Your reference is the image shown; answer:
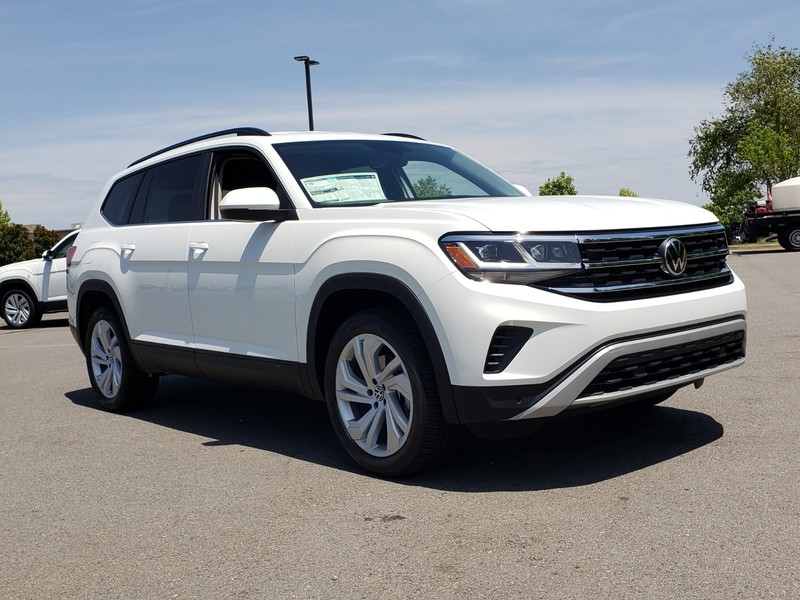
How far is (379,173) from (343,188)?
13.9 inches

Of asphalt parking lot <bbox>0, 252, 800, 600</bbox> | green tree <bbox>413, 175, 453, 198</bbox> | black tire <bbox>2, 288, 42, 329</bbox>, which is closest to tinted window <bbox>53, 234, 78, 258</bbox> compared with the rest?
black tire <bbox>2, 288, 42, 329</bbox>

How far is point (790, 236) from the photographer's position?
2770 centimetres

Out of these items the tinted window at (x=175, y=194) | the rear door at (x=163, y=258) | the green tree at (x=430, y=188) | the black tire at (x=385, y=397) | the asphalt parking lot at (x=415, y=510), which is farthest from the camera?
the tinted window at (x=175, y=194)

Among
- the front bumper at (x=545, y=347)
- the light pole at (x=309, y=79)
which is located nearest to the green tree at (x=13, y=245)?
the light pole at (x=309, y=79)

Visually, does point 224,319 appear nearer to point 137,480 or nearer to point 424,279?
point 137,480

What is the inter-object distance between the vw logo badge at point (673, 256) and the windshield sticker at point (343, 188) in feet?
5.65

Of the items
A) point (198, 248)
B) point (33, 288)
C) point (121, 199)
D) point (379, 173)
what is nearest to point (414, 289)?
point (379, 173)

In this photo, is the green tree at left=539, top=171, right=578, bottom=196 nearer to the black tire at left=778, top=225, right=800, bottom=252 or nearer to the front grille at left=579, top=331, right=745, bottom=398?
the black tire at left=778, top=225, right=800, bottom=252

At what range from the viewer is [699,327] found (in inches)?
189

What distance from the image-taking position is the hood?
14.7 feet

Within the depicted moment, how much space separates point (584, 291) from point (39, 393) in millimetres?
5897

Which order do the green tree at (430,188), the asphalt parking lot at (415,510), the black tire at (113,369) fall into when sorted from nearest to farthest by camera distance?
the asphalt parking lot at (415,510) < the green tree at (430,188) < the black tire at (113,369)

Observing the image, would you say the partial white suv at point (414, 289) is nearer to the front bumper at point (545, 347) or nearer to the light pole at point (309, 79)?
the front bumper at point (545, 347)

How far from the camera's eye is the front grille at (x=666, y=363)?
448 centimetres
